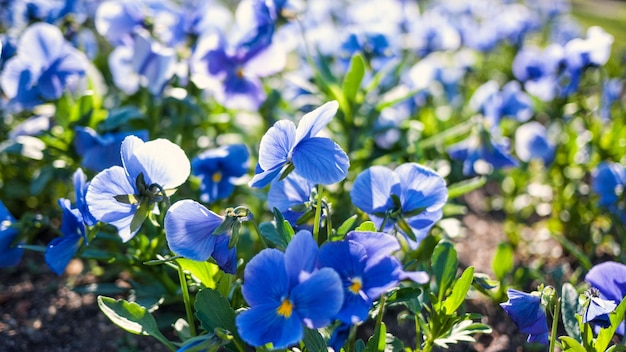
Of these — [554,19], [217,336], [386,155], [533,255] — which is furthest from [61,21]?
[554,19]

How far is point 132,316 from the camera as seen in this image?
139cm

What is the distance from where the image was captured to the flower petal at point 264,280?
116cm

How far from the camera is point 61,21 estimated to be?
93.0 inches

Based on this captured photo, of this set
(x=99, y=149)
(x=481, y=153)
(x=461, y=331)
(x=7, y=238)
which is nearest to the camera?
(x=461, y=331)

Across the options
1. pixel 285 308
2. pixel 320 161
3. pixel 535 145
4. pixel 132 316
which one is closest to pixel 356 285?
pixel 285 308

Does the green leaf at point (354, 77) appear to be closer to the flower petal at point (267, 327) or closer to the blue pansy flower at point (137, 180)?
the blue pansy flower at point (137, 180)

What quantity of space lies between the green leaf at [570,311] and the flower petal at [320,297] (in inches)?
22.7

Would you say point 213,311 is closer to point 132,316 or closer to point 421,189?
point 132,316

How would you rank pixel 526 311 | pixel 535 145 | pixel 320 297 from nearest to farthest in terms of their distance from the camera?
pixel 320 297 → pixel 526 311 → pixel 535 145

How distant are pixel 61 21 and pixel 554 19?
12.9ft

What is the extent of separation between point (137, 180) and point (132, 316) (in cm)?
31

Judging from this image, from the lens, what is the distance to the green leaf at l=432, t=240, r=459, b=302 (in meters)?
1.51

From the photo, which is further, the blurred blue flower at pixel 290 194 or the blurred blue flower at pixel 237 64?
the blurred blue flower at pixel 237 64

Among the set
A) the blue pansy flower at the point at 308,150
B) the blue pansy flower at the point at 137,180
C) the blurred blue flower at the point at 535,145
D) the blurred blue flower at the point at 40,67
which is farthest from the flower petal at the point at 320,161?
the blurred blue flower at the point at 535,145
